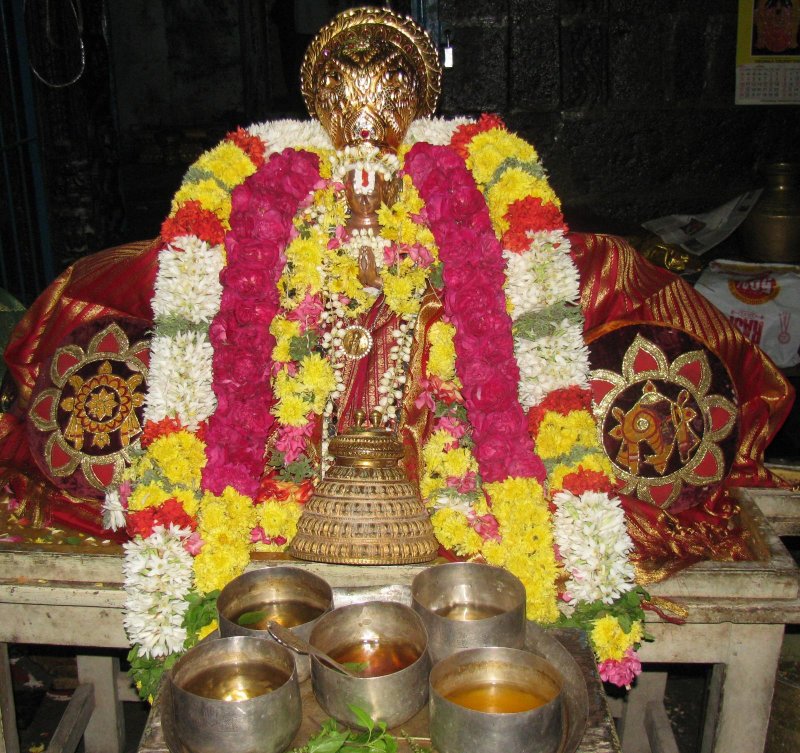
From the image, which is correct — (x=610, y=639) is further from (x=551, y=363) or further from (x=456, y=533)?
(x=551, y=363)

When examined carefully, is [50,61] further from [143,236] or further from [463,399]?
[463,399]

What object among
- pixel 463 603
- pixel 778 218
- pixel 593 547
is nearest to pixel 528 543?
pixel 593 547

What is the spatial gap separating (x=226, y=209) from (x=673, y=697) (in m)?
2.72

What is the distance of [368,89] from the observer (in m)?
2.90

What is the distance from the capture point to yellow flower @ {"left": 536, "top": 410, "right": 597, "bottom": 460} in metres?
2.50

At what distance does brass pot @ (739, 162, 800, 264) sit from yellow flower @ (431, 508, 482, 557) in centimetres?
341

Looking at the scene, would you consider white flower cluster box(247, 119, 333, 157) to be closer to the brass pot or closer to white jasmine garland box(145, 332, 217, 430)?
white jasmine garland box(145, 332, 217, 430)

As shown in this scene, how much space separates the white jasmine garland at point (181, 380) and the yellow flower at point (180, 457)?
73mm

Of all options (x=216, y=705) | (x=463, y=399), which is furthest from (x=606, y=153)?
(x=216, y=705)

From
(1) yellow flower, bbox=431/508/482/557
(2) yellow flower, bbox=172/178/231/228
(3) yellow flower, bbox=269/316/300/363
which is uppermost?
(2) yellow flower, bbox=172/178/231/228

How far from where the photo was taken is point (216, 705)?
1479mm

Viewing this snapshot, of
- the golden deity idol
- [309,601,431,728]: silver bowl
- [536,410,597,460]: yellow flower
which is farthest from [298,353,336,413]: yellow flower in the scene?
[309,601,431,728]: silver bowl

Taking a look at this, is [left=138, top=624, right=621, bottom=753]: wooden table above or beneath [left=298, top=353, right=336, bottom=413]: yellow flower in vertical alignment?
beneath

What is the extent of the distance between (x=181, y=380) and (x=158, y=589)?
2.23ft
